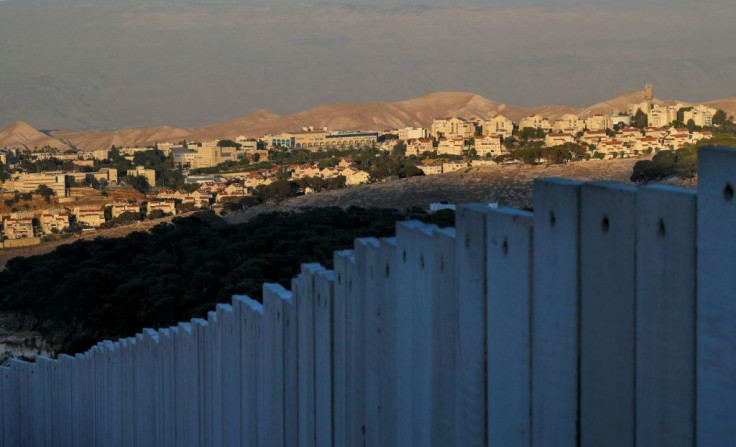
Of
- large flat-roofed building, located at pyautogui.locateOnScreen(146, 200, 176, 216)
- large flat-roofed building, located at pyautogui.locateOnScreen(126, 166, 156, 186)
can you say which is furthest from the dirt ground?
large flat-roofed building, located at pyautogui.locateOnScreen(126, 166, 156, 186)

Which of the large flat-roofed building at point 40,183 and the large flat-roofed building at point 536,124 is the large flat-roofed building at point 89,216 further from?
the large flat-roofed building at point 536,124

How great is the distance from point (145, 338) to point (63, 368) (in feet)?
10.4

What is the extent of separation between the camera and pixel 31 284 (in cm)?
3167

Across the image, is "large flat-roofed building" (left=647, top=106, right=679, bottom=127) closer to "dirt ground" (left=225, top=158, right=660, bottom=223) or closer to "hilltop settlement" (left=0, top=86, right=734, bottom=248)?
"hilltop settlement" (left=0, top=86, right=734, bottom=248)

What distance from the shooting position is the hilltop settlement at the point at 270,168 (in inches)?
4006

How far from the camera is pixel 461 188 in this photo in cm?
7800

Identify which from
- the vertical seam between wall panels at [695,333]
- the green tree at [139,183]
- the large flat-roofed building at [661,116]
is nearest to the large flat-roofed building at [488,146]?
the large flat-roofed building at [661,116]

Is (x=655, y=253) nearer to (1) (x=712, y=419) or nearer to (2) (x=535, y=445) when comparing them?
(1) (x=712, y=419)

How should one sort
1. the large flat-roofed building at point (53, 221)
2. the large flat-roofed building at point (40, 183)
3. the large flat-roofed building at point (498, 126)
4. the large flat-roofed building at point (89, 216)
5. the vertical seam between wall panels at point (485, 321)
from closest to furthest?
the vertical seam between wall panels at point (485, 321) < the large flat-roofed building at point (89, 216) < the large flat-roofed building at point (53, 221) < the large flat-roofed building at point (40, 183) < the large flat-roofed building at point (498, 126)

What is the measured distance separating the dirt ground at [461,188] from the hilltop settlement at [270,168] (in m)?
5.24

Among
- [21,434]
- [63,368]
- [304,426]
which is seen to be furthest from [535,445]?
[21,434]

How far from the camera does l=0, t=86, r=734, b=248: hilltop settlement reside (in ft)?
334

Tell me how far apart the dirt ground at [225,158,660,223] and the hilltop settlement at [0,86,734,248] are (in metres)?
5.24

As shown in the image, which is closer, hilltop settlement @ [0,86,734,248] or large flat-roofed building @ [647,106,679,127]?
hilltop settlement @ [0,86,734,248]
